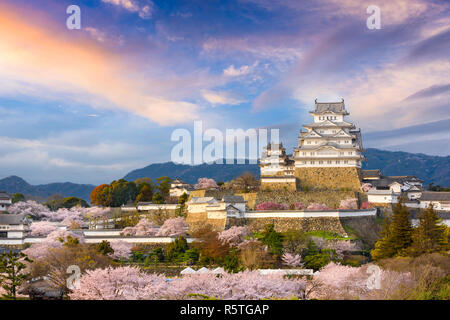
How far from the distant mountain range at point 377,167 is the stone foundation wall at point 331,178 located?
125541 millimetres

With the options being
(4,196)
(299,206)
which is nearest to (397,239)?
(299,206)

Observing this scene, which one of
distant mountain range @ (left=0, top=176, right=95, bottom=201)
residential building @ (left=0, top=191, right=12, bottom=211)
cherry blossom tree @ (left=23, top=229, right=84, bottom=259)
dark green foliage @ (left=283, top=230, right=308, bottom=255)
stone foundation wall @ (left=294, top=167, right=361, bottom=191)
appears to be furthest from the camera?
distant mountain range @ (left=0, top=176, right=95, bottom=201)

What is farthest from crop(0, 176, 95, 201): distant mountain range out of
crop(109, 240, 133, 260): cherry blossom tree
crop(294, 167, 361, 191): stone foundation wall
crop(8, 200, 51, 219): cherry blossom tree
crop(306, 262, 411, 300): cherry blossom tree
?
crop(306, 262, 411, 300): cherry blossom tree

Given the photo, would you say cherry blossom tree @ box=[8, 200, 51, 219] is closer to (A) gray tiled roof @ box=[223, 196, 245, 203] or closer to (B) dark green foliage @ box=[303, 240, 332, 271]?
(A) gray tiled roof @ box=[223, 196, 245, 203]

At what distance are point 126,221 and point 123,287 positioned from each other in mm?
26782

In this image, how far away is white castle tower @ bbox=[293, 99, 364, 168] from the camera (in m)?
43.0

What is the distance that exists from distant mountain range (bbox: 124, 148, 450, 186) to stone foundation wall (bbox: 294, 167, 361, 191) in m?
126

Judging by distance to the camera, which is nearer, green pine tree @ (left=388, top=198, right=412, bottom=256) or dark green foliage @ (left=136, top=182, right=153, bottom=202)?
green pine tree @ (left=388, top=198, right=412, bottom=256)

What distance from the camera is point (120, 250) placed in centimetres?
3434

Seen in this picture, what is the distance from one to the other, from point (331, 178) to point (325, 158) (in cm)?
187

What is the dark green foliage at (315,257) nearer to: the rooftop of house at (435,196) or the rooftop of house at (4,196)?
the rooftop of house at (435,196)

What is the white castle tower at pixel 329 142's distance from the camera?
43.0m

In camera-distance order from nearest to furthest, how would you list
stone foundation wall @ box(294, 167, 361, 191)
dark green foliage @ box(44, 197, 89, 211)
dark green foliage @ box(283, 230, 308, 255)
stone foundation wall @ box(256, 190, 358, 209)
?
dark green foliage @ box(283, 230, 308, 255) → stone foundation wall @ box(256, 190, 358, 209) → stone foundation wall @ box(294, 167, 361, 191) → dark green foliage @ box(44, 197, 89, 211)

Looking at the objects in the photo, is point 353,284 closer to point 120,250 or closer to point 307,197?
point 120,250
